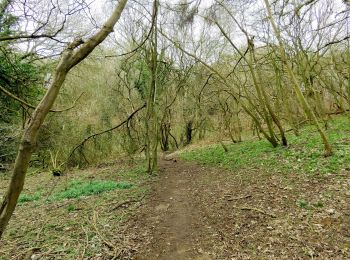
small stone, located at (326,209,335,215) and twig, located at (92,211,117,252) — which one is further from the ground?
twig, located at (92,211,117,252)

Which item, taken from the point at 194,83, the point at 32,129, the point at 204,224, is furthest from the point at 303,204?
the point at 194,83

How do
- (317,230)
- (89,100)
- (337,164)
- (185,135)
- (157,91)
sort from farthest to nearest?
1. (185,135)
2. (89,100)
3. (157,91)
4. (337,164)
5. (317,230)

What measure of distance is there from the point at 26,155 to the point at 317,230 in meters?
4.77

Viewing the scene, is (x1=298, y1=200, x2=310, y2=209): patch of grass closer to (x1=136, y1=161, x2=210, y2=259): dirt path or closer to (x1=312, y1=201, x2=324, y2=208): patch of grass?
(x1=312, y1=201, x2=324, y2=208): patch of grass

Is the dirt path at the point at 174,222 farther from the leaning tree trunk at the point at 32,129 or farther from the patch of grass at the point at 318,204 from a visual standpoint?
the leaning tree trunk at the point at 32,129

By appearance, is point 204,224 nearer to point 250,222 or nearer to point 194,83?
point 250,222

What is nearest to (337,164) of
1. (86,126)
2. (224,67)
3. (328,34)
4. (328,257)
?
(328,257)

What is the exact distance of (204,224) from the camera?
5.94 meters

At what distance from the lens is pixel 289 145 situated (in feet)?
38.1

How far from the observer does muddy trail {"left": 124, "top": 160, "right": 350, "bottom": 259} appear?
445 centimetres

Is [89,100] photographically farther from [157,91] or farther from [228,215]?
[228,215]

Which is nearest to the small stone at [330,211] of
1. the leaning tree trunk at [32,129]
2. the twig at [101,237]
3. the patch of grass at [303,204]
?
the patch of grass at [303,204]

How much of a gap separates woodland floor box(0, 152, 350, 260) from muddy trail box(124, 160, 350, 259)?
1cm

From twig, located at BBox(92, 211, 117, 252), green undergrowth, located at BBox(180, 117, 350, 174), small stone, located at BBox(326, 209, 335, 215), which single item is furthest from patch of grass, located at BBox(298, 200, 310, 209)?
twig, located at BBox(92, 211, 117, 252)
